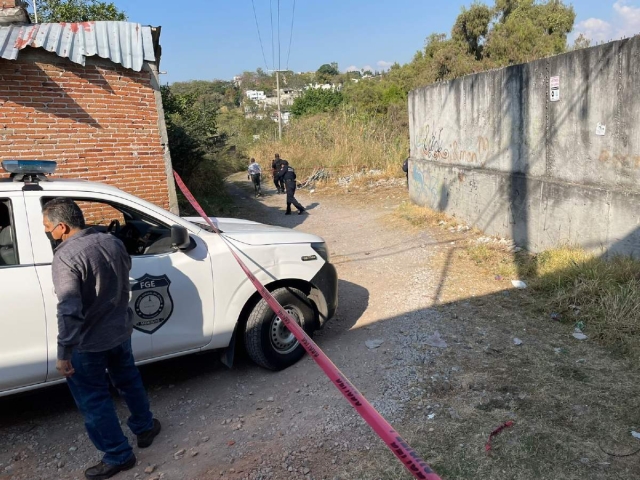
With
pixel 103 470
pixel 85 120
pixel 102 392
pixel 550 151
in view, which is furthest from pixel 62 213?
pixel 550 151

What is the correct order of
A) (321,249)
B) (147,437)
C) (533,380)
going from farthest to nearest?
(321,249)
(533,380)
(147,437)

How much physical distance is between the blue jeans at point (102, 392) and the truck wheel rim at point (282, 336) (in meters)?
1.28

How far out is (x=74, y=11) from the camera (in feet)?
50.6

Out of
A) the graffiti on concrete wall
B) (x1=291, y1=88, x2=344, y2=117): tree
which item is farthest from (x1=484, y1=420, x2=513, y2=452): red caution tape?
(x1=291, y1=88, x2=344, y2=117): tree

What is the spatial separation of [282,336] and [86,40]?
5720 mm

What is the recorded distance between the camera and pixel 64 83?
6910mm

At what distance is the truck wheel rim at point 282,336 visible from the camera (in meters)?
4.05

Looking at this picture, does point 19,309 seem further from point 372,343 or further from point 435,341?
point 435,341

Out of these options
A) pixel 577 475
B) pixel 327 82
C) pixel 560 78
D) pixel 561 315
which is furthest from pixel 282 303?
pixel 327 82

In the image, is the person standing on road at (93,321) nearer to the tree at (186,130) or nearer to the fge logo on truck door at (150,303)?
the fge logo on truck door at (150,303)

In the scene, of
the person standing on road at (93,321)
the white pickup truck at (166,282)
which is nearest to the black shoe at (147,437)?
the person standing on road at (93,321)

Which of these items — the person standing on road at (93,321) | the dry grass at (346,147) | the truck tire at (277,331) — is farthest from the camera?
the dry grass at (346,147)

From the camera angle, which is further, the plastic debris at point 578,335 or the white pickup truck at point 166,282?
the plastic debris at point 578,335

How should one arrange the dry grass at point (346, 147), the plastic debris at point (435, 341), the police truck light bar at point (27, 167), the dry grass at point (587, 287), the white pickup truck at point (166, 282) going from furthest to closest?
1. the dry grass at point (346, 147)
2. the plastic debris at point (435, 341)
3. the dry grass at point (587, 287)
4. the police truck light bar at point (27, 167)
5. the white pickup truck at point (166, 282)
